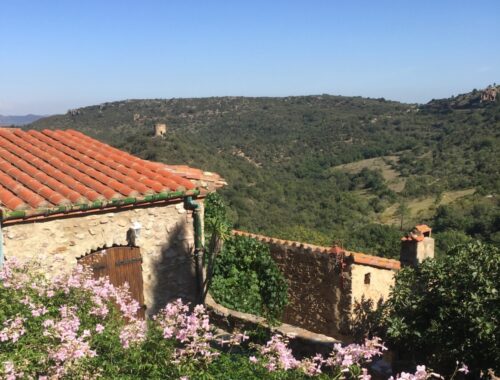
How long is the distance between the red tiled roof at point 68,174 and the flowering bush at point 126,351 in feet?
6.92

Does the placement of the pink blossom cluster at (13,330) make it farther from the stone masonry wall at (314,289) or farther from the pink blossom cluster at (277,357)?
the stone masonry wall at (314,289)

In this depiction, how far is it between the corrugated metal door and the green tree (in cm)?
316

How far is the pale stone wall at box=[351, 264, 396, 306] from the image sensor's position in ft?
25.9

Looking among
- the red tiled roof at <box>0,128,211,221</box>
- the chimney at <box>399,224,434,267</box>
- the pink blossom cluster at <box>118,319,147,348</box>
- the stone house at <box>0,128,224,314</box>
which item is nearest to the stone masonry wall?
the chimney at <box>399,224,434,267</box>

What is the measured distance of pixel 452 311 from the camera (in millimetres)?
5410

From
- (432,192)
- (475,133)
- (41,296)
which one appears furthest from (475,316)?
(475,133)

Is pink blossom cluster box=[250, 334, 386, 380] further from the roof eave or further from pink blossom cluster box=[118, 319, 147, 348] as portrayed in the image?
the roof eave

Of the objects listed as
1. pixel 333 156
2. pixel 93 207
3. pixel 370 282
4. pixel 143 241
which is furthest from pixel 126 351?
pixel 333 156

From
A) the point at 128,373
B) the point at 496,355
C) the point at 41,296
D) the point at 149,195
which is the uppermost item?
the point at 149,195

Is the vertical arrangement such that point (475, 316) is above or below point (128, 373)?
below

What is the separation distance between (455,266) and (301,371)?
3.48 metres

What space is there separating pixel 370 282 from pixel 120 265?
161 inches

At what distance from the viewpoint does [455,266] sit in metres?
5.75

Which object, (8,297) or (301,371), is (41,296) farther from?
(301,371)
